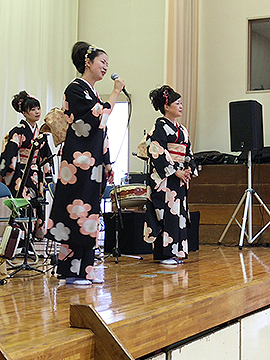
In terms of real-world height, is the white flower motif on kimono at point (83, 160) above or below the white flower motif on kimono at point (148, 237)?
above

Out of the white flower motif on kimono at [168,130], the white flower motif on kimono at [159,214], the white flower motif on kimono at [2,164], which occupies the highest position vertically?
the white flower motif on kimono at [168,130]

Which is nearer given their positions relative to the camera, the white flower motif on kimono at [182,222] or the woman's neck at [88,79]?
the woman's neck at [88,79]

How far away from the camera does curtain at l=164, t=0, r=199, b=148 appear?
23.1 feet

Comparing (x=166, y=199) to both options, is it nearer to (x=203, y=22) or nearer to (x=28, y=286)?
(x=28, y=286)

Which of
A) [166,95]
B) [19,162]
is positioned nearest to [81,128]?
[166,95]

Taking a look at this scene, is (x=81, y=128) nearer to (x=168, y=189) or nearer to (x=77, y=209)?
(x=77, y=209)

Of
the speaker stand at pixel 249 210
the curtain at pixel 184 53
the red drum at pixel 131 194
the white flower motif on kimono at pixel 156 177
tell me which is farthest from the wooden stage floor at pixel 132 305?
the curtain at pixel 184 53

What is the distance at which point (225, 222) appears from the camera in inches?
253

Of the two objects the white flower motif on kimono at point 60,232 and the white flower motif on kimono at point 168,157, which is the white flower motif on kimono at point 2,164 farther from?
the white flower motif on kimono at point 60,232

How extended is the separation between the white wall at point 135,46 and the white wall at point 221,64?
69 cm

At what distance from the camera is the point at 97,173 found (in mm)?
3021

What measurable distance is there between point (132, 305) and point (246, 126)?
158 inches

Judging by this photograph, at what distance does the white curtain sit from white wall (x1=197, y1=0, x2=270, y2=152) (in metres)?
2.08

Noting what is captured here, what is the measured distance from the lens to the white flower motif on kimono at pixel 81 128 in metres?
3.01
